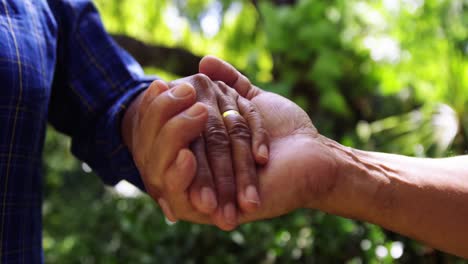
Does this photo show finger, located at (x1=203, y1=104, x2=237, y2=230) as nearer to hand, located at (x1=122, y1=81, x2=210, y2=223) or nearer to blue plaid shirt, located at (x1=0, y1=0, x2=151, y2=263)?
hand, located at (x1=122, y1=81, x2=210, y2=223)

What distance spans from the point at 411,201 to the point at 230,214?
431 mm

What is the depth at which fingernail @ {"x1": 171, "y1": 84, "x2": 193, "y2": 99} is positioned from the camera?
1166 mm

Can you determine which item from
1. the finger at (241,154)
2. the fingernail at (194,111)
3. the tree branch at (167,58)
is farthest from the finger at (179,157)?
the tree branch at (167,58)

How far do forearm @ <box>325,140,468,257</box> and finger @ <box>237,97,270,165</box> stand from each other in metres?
0.19

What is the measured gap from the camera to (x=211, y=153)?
1.20 metres

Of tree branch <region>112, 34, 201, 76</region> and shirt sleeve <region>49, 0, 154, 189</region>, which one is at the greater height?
shirt sleeve <region>49, 0, 154, 189</region>

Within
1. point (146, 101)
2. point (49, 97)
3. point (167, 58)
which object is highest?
point (146, 101)

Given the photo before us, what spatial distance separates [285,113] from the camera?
134cm

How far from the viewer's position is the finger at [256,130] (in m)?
1.19

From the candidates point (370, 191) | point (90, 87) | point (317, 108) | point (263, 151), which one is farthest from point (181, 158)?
point (317, 108)

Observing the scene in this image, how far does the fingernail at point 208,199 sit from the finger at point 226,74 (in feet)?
1.45

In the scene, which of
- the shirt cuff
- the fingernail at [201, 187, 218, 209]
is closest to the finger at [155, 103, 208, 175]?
the fingernail at [201, 187, 218, 209]

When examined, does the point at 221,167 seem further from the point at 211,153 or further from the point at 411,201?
the point at 411,201

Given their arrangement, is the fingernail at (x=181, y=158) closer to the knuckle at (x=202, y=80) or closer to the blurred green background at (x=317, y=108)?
the knuckle at (x=202, y=80)
